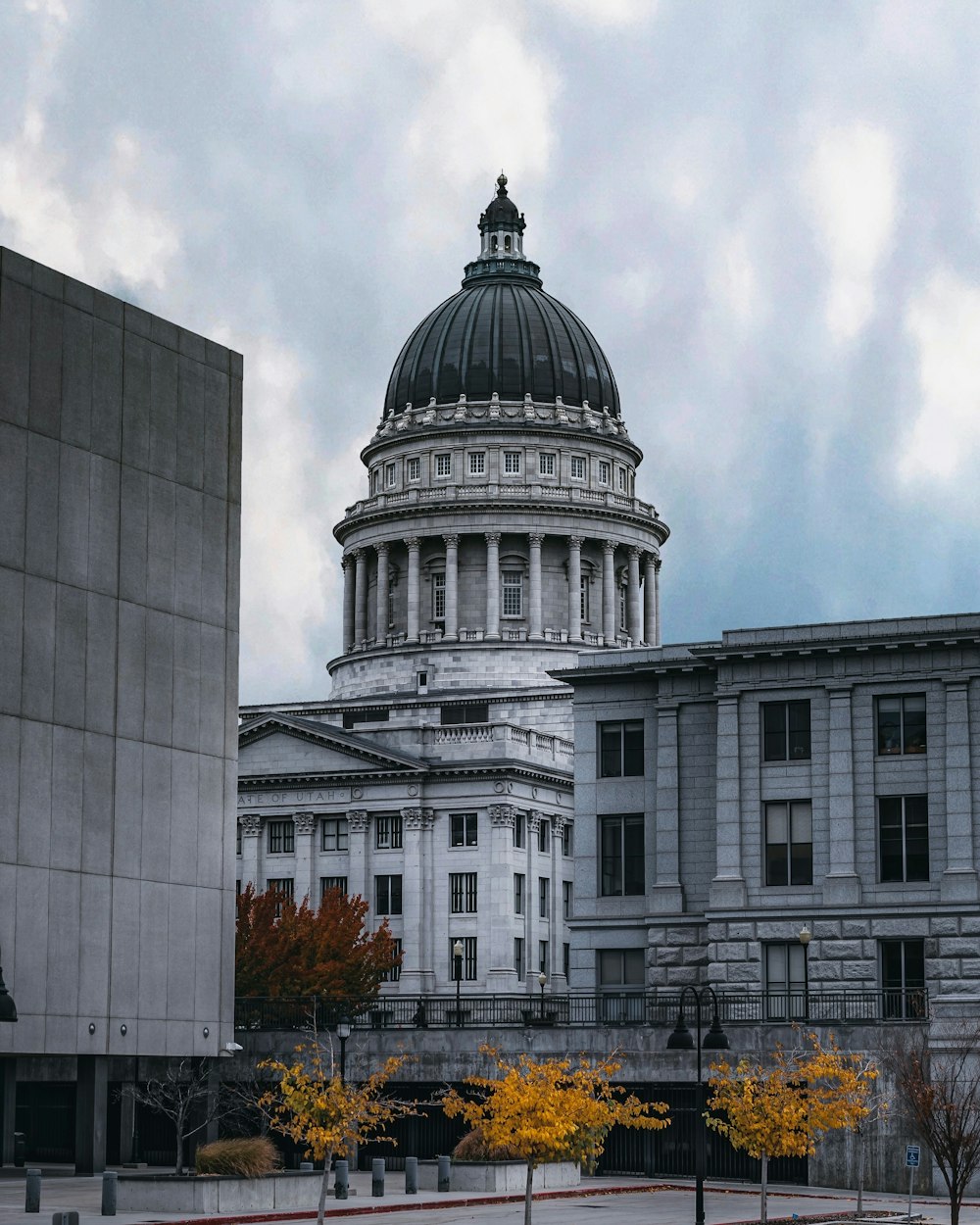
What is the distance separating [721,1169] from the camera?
2387 inches

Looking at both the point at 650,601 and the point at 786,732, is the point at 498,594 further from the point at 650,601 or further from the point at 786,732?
the point at 786,732

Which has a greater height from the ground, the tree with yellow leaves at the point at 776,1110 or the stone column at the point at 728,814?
the stone column at the point at 728,814

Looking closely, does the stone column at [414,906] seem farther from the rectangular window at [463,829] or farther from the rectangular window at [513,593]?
the rectangular window at [513,593]

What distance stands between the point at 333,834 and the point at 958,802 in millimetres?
50359

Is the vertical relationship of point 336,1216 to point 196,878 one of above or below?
below

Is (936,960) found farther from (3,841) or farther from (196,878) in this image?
(3,841)

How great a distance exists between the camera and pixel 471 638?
137000 millimetres

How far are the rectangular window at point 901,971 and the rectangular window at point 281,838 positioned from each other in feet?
165

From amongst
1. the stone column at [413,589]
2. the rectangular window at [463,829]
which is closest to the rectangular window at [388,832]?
the rectangular window at [463,829]

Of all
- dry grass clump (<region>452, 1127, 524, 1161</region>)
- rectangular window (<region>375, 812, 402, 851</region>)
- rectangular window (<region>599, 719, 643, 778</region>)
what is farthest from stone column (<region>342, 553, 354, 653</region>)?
dry grass clump (<region>452, 1127, 524, 1161</region>)

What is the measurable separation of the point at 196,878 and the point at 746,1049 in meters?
15.0

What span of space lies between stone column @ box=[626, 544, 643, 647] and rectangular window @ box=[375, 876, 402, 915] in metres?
36.4

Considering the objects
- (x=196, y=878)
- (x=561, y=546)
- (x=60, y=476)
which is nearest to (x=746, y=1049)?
(x=196, y=878)

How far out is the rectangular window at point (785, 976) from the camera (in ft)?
225
